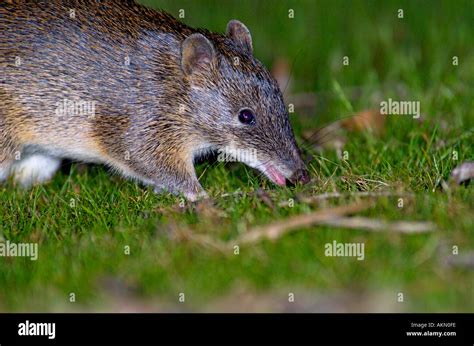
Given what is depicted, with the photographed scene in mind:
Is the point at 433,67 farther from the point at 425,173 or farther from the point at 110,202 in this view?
the point at 110,202

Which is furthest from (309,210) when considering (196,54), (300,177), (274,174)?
(196,54)

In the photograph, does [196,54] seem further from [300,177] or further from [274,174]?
[300,177]

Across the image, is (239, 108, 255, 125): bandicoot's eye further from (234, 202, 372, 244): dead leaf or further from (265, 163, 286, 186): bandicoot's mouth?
(234, 202, 372, 244): dead leaf

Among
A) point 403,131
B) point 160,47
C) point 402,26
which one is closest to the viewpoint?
point 160,47

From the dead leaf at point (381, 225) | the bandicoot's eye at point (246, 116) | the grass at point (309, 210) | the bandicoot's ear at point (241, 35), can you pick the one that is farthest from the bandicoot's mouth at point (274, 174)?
the dead leaf at point (381, 225)

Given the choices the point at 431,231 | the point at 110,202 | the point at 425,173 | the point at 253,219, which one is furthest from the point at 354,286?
the point at 110,202

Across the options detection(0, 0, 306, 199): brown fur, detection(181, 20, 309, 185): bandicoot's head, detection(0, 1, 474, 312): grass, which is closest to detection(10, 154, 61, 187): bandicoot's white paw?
detection(0, 1, 474, 312): grass
